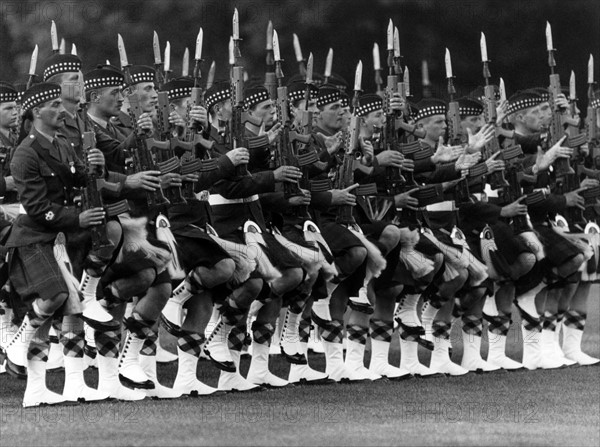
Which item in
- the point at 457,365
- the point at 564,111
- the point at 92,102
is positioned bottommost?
the point at 457,365

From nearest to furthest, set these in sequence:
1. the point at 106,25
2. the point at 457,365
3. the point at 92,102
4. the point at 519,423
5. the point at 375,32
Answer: the point at 519,423, the point at 92,102, the point at 457,365, the point at 106,25, the point at 375,32

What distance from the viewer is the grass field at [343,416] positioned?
8180 mm

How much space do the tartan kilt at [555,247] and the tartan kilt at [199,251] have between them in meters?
3.32

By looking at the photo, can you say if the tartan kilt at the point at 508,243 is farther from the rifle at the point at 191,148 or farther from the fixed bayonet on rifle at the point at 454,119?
the rifle at the point at 191,148

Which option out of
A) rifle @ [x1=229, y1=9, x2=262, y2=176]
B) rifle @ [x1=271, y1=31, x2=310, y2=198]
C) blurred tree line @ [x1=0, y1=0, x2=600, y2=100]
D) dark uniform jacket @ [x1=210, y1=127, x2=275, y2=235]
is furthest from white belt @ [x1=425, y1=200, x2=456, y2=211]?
blurred tree line @ [x1=0, y1=0, x2=600, y2=100]

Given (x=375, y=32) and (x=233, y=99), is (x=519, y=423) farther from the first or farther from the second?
(x=375, y=32)

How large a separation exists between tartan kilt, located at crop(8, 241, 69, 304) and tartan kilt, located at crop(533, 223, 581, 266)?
15.0ft

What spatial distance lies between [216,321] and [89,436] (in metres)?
3.45

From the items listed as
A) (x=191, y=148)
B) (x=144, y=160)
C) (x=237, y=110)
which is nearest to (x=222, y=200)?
(x=191, y=148)

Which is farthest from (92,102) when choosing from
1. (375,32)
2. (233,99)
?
(375,32)

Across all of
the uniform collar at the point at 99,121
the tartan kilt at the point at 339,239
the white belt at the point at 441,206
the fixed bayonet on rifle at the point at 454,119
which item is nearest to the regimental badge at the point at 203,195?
the uniform collar at the point at 99,121

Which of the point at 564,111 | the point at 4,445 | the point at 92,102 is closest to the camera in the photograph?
the point at 4,445

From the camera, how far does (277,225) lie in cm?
1107

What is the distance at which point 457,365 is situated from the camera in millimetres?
12016
